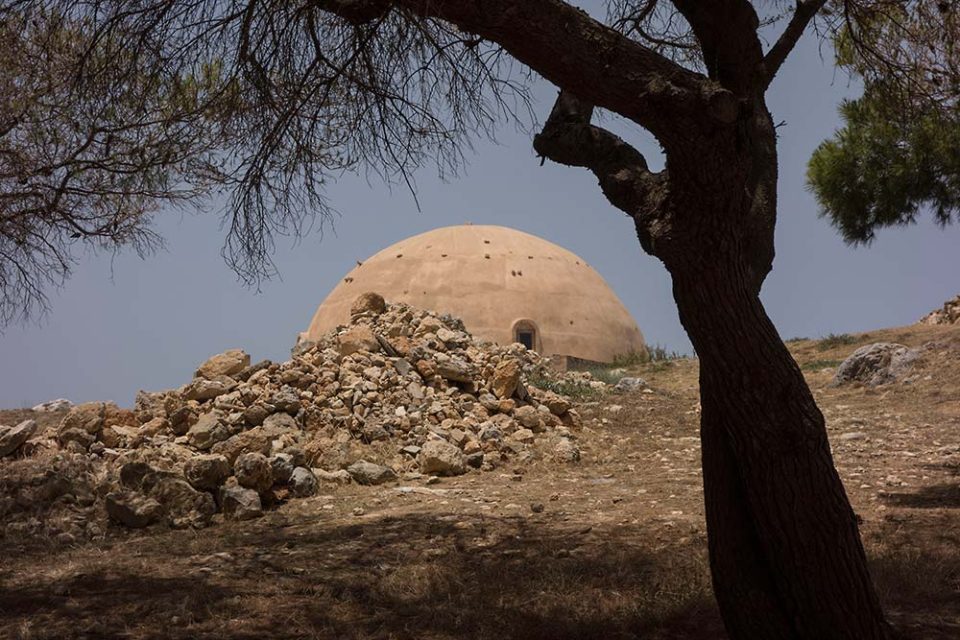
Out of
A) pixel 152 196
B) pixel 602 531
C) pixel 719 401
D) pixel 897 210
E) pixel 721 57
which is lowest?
pixel 602 531

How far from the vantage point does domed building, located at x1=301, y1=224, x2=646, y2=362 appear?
23578 millimetres

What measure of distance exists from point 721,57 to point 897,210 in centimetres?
1784

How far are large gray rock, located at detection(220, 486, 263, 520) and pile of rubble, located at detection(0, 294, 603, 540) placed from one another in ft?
0.03

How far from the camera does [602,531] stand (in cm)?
648

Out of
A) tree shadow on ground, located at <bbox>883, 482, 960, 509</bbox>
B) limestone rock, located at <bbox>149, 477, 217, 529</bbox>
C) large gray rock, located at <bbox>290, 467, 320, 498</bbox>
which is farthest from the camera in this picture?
large gray rock, located at <bbox>290, 467, 320, 498</bbox>

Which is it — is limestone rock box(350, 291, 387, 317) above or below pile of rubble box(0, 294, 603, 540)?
above

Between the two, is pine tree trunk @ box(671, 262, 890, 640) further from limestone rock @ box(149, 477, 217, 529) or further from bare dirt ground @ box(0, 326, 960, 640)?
limestone rock @ box(149, 477, 217, 529)

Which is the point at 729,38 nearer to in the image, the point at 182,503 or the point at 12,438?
the point at 182,503

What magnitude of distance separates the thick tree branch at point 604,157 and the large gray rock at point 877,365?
1165 cm

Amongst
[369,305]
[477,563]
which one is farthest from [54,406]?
[477,563]

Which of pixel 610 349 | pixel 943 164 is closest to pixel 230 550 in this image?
pixel 943 164

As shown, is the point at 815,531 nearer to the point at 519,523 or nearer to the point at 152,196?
the point at 519,523

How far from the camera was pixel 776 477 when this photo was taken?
3.79m

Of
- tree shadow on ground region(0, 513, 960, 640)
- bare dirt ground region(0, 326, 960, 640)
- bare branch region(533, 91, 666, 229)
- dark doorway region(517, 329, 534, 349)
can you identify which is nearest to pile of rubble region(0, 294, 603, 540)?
bare dirt ground region(0, 326, 960, 640)
